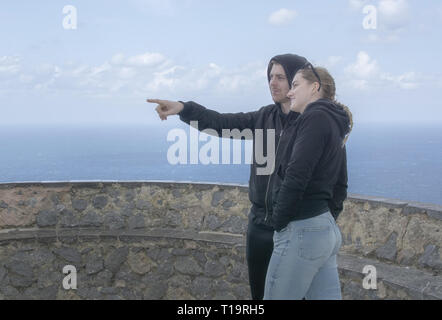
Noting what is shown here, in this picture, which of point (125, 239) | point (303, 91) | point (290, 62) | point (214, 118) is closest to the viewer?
point (303, 91)

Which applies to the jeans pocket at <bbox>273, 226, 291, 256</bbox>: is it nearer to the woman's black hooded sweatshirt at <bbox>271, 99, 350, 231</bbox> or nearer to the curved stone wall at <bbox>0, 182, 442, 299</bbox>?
the woman's black hooded sweatshirt at <bbox>271, 99, 350, 231</bbox>

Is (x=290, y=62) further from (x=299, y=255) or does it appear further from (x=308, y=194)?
(x=299, y=255)

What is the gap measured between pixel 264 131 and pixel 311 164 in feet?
2.22

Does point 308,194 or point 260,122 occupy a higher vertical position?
point 260,122

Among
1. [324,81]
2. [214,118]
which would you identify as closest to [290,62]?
[324,81]

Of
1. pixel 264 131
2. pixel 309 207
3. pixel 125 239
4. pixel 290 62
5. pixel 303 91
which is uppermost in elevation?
pixel 290 62

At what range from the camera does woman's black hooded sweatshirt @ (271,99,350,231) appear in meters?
2.00

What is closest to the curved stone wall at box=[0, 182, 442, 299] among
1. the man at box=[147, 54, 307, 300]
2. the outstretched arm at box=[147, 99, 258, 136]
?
the outstretched arm at box=[147, 99, 258, 136]

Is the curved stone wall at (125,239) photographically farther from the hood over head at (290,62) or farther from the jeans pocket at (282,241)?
the jeans pocket at (282,241)

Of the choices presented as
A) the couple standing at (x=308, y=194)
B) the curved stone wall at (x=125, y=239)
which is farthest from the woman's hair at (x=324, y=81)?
the curved stone wall at (x=125, y=239)

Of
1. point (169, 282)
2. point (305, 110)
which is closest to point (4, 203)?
point (169, 282)

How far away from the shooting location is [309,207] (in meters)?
2.07

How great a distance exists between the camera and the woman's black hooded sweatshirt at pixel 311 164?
6.55 ft
